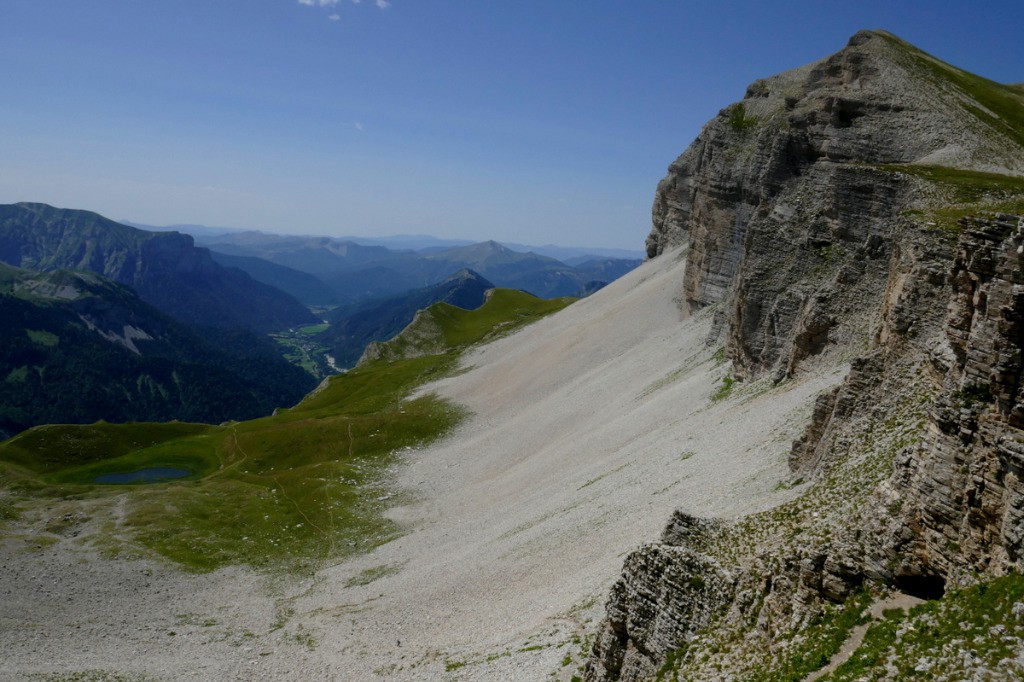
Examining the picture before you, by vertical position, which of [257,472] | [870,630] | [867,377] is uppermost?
[867,377]

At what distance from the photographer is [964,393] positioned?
Answer: 1783cm

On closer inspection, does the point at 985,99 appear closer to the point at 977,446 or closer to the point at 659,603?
the point at 977,446

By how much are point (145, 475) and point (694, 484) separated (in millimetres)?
109042

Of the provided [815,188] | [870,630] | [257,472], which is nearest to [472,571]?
[870,630]

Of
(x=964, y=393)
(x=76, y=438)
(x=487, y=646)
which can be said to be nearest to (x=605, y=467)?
(x=487, y=646)

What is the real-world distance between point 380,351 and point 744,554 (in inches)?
6231

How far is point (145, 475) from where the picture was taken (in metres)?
115

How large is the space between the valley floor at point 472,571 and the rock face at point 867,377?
17.9ft

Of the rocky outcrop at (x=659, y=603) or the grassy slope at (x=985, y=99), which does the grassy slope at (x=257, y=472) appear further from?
the grassy slope at (x=985, y=99)

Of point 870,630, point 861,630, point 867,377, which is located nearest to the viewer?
point 870,630

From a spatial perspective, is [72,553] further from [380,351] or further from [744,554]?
[380,351]

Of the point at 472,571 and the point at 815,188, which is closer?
the point at 472,571

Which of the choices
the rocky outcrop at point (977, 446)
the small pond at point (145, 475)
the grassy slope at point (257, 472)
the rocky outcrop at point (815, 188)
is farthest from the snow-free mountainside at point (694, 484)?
the small pond at point (145, 475)

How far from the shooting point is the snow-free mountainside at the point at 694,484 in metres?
18.1
